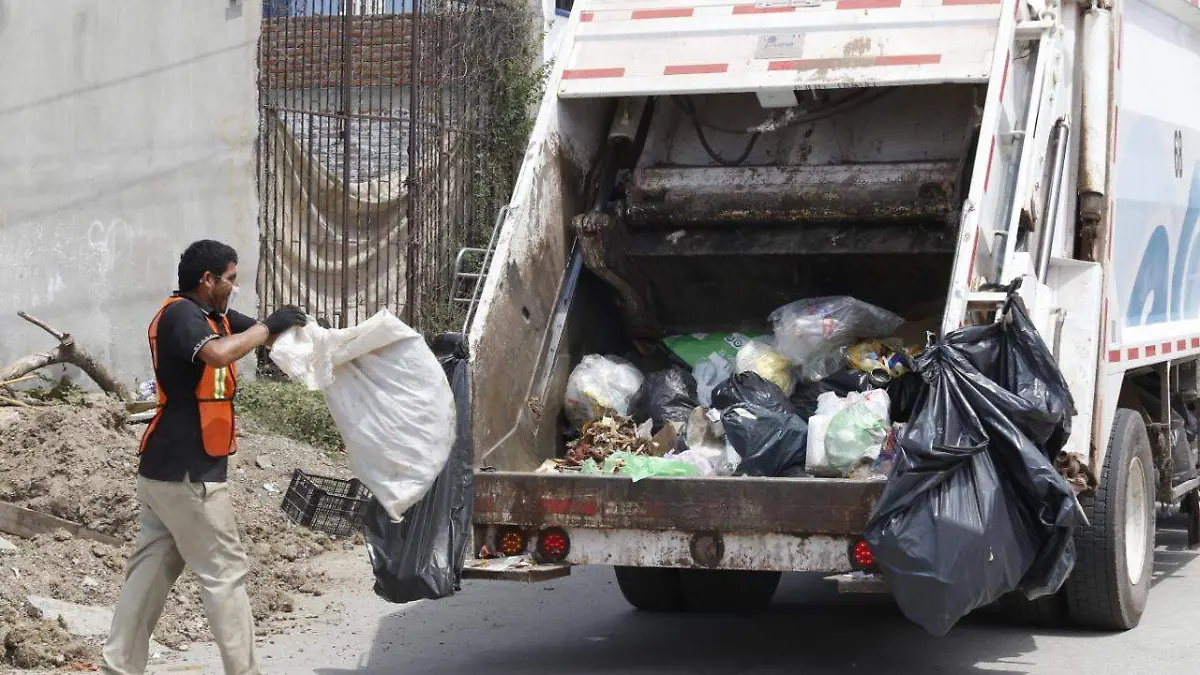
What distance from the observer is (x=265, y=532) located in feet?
24.9

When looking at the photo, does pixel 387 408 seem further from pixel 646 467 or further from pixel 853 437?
pixel 853 437

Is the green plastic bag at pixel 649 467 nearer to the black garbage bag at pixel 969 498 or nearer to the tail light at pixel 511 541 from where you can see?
the tail light at pixel 511 541

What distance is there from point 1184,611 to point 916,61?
9.12 ft

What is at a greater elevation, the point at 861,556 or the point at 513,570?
the point at 861,556

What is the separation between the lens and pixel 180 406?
4754mm

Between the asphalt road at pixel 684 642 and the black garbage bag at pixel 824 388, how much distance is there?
36.9 inches

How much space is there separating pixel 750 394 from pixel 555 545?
1.03 metres

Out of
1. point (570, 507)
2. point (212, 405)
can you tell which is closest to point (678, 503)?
point (570, 507)

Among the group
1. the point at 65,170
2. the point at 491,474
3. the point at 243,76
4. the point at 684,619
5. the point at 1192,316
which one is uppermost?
the point at 243,76

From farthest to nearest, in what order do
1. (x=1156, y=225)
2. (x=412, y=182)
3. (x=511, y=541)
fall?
(x=412, y=182), (x=1156, y=225), (x=511, y=541)

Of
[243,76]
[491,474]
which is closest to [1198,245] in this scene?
[491,474]

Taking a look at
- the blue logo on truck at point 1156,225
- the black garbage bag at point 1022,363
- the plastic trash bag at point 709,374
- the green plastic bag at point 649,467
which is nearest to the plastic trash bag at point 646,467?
the green plastic bag at point 649,467

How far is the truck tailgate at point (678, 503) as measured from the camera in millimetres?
5023

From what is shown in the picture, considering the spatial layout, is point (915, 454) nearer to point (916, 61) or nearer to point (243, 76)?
point (916, 61)
